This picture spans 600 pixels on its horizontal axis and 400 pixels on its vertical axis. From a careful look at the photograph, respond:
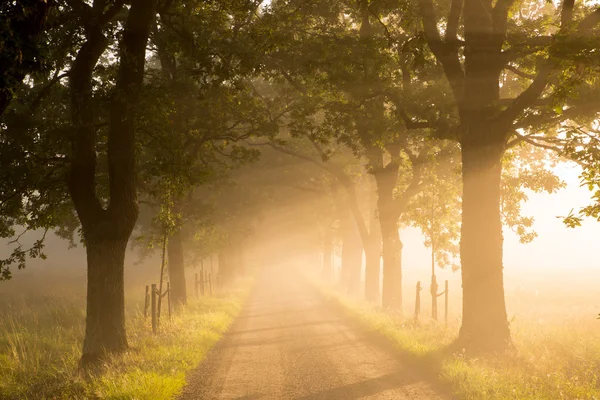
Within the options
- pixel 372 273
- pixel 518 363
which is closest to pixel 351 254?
pixel 372 273

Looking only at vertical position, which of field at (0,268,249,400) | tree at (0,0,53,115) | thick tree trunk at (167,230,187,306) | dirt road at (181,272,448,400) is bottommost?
dirt road at (181,272,448,400)

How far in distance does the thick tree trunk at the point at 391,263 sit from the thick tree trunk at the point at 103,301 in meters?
14.1

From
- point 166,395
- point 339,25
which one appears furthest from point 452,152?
point 166,395

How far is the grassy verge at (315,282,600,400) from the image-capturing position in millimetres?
8133

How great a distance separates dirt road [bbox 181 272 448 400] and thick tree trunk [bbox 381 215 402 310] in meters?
5.58

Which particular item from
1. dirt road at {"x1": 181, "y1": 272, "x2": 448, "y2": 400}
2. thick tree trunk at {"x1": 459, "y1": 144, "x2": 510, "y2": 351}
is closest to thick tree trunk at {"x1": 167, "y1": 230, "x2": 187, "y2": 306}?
dirt road at {"x1": 181, "y1": 272, "x2": 448, "y2": 400}

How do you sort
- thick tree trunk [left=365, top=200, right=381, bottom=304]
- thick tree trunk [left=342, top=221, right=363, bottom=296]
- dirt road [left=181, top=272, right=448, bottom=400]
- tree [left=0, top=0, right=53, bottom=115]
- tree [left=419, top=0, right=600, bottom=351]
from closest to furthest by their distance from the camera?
tree [left=0, top=0, right=53, bottom=115] < dirt road [left=181, top=272, right=448, bottom=400] < tree [left=419, top=0, right=600, bottom=351] < thick tree trunk [left=365, top=200, right=381, bottom=304] < thick tree trunk [left=342, top=221, right=363, bottom=296]

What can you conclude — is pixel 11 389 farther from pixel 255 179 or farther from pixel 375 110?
pixel 255 179

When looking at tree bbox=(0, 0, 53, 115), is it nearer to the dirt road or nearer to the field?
the field

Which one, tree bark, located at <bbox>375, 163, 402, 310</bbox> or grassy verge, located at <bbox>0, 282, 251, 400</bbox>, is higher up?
tree bark, located at <bbox>375, 163, 402, 310</bbox>

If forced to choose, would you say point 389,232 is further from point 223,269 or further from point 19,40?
point 223,269

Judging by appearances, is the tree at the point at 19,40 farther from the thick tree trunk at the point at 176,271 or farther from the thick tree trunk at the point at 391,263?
the thick tree trunk at the point at 391,263

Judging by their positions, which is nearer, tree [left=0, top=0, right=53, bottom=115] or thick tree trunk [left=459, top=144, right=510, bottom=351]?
tree [left=0, top=0, right=53, bottom=115]

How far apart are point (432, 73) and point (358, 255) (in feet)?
83.3
